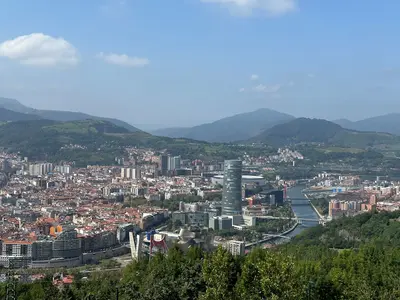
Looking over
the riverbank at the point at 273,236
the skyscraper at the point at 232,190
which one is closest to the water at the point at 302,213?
the riverbank at the point at 273,236

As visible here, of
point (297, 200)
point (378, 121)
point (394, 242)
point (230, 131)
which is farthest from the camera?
point (378, 121)

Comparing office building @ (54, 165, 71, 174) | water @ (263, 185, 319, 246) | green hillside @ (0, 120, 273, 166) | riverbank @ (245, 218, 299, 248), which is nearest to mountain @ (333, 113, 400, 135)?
green hillside @ (0, 120, 273, 166)

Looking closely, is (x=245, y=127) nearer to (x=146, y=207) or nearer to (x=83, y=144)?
(x=83, y=144)

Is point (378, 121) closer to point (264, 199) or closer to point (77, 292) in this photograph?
point (264, 199)

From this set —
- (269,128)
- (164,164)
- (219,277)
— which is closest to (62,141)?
(164,164)

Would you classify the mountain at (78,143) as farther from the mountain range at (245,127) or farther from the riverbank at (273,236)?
the mountain range at (245,127)

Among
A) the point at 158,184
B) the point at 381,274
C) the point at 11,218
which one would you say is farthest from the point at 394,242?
the point at 158,184
